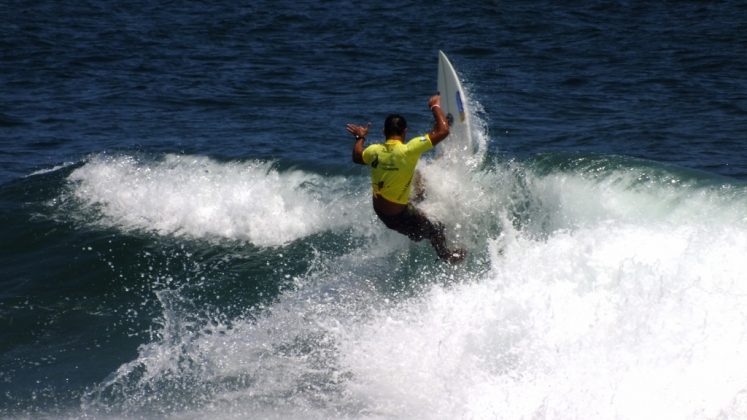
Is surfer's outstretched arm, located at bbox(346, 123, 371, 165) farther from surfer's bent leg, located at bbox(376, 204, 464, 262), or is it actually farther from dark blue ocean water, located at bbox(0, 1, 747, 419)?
dark blue ocean water, located at bbox(0, 1, 747, 419)

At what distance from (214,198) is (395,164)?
4.30 m

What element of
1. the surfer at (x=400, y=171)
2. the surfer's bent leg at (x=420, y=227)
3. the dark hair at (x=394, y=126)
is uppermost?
the dark hair at (x=394, y=126)

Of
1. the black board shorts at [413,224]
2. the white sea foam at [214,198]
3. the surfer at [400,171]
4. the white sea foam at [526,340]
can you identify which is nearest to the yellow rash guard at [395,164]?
the surfer at [400,171]

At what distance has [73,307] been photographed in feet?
32.3

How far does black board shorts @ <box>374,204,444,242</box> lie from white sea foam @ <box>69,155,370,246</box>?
2.24 metres

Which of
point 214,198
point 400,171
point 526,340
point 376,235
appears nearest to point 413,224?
point 400,171

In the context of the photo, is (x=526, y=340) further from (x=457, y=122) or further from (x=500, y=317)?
(x=457, y=122)

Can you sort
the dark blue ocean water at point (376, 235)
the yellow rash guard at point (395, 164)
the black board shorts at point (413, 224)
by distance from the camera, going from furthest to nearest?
the black board shorts at point (413, 224), the yellow rash guard at point (395, 164), the dark blue ocean water at point (376, 235)

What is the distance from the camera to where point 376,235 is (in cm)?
1002

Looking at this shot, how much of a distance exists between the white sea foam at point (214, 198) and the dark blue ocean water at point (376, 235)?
36 mm

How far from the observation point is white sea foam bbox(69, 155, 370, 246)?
1109cm

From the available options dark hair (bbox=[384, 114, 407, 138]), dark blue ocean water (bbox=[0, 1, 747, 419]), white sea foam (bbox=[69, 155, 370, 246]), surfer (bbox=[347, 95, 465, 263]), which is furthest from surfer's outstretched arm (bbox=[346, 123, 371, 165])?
white sea foam (bbox=[69, 155, 370, 246])

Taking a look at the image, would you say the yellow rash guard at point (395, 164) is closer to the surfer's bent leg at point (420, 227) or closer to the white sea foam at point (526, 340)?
the surfer's bent leg at point (420, 227)

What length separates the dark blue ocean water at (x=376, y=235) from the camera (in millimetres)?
6980
